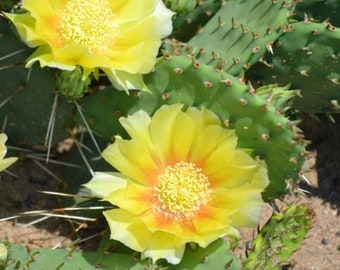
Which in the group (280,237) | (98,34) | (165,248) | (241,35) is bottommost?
(280,237)

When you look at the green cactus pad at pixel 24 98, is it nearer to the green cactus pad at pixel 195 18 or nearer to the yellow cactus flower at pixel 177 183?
the yellow cactus flower at pixel 177 183

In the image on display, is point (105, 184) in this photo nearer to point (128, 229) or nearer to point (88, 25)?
point (128, 229)

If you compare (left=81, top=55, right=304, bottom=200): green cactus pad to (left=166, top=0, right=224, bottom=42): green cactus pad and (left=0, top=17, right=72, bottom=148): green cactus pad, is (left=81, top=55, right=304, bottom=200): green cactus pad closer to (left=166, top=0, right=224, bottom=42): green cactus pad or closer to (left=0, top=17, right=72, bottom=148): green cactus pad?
(left=0, top=17, right=72, bottom=148): green cactus pad

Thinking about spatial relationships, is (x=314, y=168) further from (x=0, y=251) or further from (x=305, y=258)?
(x=0, y=251)

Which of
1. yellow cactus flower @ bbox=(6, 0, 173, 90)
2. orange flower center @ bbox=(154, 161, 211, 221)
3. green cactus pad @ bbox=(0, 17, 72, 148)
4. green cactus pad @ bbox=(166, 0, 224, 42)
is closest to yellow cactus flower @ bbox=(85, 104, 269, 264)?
orange flower center @ bbox=(154, 161, 211, 221)

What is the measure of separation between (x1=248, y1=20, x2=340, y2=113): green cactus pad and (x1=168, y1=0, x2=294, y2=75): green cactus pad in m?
0.07

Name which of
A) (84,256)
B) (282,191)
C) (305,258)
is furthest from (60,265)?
(305,258)

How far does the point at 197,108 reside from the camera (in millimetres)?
1897

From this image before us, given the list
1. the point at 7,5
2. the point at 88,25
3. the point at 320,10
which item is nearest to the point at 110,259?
the point at 88,25

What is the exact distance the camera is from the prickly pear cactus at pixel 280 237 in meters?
1.98

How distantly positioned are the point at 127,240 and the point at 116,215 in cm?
6

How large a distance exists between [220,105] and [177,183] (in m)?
0.19

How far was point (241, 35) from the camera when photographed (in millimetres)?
1998

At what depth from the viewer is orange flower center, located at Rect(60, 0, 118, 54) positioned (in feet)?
6.08
